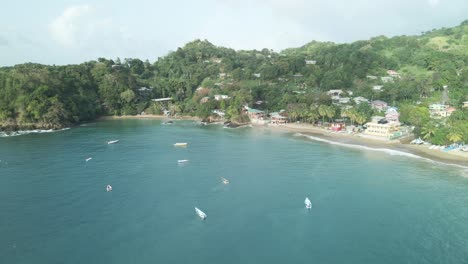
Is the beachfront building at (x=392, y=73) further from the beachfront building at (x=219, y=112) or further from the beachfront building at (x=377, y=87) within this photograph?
the beachfront building at (x=219, y=112)

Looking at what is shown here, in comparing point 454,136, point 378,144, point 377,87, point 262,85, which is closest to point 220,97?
point 262,85

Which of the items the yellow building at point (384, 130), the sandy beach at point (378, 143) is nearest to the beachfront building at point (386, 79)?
the sandy beach at point (378, 143)

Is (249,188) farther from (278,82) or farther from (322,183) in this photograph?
(278,82)

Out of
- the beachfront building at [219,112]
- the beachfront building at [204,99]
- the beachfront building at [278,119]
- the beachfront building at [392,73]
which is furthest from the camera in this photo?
the beachfront building at [392,73]

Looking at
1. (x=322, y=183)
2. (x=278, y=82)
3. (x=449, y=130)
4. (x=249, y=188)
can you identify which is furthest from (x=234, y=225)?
(x=278, y=82)

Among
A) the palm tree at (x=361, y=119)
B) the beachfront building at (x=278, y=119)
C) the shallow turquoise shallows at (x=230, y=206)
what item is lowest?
the shallow turquoise shallows at (x=230, y=206)

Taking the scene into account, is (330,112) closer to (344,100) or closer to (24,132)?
(344,100)
